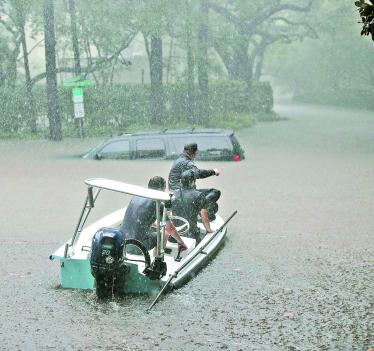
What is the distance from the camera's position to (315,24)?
50219 mm

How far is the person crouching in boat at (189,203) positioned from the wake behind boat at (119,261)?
99cm

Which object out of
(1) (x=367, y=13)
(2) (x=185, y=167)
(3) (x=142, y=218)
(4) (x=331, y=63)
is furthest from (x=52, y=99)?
(4) (x=331, y=63)

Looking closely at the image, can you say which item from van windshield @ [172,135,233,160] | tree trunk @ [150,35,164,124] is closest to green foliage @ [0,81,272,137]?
tree trunk @ [150,35,164,124]

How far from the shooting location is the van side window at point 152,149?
73.8 feet

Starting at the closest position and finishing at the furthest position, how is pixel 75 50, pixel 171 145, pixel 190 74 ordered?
pixel 171 145
pixel 75 50
pixel 190 74

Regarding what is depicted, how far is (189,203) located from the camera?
12188 mm

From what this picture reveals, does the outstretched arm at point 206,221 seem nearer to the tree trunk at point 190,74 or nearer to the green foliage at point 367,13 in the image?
the green foliage at point 367,13

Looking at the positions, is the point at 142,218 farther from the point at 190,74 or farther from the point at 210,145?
the point at 190,74

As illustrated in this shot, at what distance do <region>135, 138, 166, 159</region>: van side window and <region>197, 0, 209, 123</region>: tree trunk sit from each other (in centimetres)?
1350

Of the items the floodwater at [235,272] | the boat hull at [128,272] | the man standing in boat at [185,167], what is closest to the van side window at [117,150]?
the floodwater at [235,272]

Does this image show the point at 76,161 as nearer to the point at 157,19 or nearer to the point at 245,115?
A: the point at 157,19

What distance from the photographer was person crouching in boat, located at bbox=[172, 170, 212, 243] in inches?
480

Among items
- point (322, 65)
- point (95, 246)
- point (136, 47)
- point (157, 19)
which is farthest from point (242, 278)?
point (136, 47)

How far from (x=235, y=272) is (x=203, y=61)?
25.0 meters
